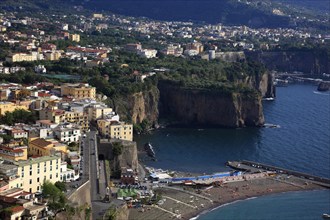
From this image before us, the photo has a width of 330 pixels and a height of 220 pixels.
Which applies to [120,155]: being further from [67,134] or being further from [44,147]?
[44,147]

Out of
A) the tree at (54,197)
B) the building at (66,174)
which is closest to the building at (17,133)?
the building at (66,174)

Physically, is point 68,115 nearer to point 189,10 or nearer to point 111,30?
point 111,30

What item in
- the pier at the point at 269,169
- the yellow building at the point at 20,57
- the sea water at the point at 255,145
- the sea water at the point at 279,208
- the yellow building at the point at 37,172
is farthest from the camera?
the yellow building at the point at 20,57

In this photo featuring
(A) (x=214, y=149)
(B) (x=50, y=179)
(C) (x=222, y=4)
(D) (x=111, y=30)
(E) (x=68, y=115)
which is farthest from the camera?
(C) (x=222, y=4)

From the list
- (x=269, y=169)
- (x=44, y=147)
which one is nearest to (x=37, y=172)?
(x=44, y=147)

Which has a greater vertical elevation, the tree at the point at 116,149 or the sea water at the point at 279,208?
the tree at the point at 116,149

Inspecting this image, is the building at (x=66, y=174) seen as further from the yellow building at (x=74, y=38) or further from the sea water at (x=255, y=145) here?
the yellow building at (x=74, y=38)

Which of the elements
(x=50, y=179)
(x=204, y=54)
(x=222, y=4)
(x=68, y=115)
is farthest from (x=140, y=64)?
(x=222, y=4)
